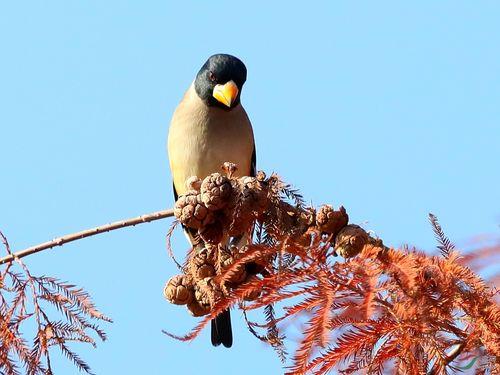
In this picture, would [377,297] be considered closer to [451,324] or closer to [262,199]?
[451,324]

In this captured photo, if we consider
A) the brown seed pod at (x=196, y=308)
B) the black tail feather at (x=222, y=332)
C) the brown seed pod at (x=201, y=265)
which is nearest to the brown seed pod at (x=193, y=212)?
the brown seed pod at (x=201, y=265)

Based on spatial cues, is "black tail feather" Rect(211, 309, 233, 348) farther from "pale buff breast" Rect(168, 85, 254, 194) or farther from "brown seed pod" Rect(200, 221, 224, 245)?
"brown seed pod" Rect(200, 221, 224, 245)

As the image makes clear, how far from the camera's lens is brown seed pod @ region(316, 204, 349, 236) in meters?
2.48

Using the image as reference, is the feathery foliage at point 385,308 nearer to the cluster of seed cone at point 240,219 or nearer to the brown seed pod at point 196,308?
the cluster of seed cone at point 240,219

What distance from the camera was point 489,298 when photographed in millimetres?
1847

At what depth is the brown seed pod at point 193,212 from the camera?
2.50m

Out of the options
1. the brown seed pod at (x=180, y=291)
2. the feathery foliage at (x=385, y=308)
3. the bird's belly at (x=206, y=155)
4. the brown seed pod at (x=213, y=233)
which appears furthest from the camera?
the bird's belly at (x=206, y=155)

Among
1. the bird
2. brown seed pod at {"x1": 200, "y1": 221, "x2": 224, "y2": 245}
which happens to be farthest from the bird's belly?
brown seed pod at {"x1": 200, "y1": 221, "x2": 224, "y2": 245}

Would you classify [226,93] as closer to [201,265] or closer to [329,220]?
[201,265]

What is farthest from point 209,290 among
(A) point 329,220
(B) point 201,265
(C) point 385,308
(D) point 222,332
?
(D) point 222,332

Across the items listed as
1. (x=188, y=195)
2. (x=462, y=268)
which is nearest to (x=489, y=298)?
(x=462, y=268)

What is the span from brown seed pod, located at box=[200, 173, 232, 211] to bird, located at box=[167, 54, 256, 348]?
1.98 m

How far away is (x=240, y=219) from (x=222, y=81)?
240 cm

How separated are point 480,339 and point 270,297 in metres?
0.44
